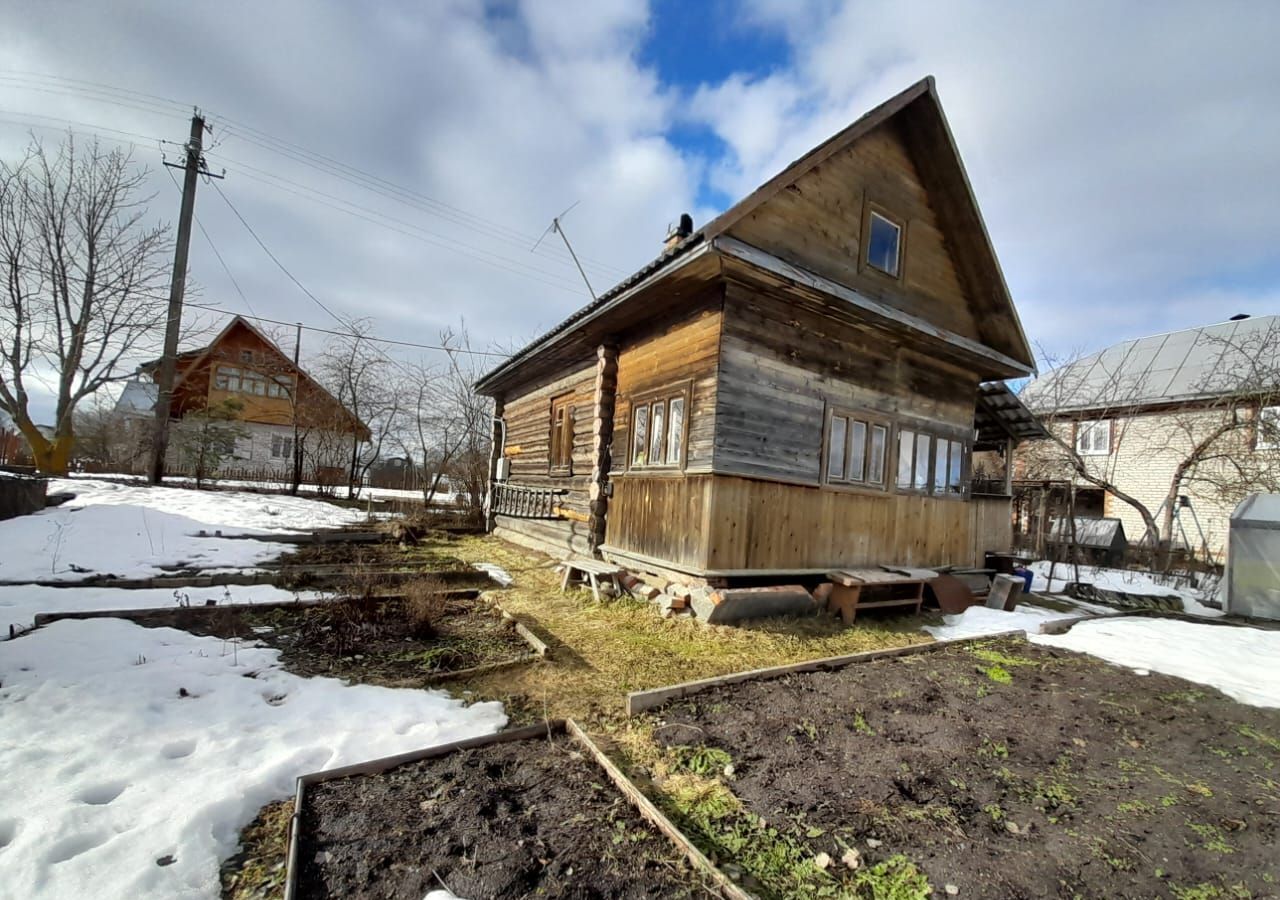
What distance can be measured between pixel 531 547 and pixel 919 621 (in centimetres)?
774

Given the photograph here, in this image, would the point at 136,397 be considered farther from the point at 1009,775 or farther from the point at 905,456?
the point at 1009,775

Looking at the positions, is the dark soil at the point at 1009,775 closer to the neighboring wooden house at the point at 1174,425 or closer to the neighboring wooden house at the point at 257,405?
the neighboring wooden house at the point at 1174,425

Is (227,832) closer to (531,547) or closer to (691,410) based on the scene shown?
(691,410)

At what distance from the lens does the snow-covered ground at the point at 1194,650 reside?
5.40 metres

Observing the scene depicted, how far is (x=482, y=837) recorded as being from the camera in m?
2.37

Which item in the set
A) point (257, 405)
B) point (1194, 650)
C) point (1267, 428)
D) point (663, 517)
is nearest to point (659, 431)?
point (663, 517)

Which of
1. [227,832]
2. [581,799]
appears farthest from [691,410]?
[227,832]

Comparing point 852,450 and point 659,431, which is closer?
point 659,431

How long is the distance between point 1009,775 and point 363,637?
5233 millimetres

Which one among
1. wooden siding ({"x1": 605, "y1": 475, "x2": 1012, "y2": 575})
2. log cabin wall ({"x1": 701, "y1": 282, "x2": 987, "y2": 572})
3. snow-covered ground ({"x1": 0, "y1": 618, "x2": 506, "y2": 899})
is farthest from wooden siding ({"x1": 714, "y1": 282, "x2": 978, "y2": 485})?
snow-covered ground ({"x1": 0, "y1": 618, "x2": 506, "y2": 899})

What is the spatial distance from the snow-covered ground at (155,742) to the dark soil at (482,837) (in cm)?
37

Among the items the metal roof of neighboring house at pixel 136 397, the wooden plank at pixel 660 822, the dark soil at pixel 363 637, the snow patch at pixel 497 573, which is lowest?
the snow patch at pixel 497 573

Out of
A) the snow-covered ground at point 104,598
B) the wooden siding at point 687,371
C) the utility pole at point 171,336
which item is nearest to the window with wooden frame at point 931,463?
the wooden siding at point 687,371

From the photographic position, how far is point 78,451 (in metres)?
26.0
